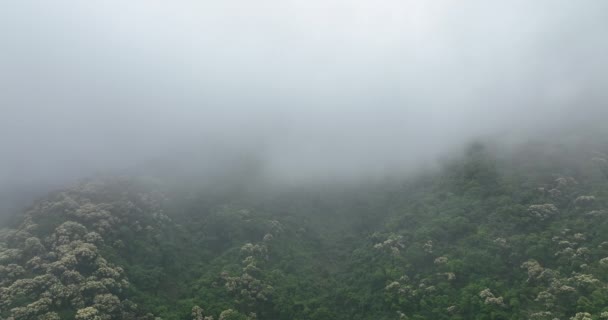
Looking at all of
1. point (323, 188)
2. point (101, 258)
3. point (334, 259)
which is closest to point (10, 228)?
point (101, 258)

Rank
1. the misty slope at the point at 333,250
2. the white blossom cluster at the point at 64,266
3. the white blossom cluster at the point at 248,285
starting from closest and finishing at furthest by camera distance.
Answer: the white blossom cluster at the point at 64,266, the misty slope at the point at 333,250, the white blossom cluster at the point at 248,285

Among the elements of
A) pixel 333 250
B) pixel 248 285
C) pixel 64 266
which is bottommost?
pixel 333 250

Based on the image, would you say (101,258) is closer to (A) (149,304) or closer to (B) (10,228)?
(A) (149,304)

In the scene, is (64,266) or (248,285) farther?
(248,285)

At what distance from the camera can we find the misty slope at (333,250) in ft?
230

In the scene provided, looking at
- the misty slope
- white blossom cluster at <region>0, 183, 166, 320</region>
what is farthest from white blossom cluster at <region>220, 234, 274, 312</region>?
white blossom cluster at <region>0, 183, 166, 320</region>

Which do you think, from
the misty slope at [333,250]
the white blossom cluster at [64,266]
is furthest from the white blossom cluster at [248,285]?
the white blossom cluster at [64,266]

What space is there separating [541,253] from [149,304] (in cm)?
5727

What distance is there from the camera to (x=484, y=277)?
74.9 metres

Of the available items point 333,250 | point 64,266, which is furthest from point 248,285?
point 64,266

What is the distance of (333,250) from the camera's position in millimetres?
97938

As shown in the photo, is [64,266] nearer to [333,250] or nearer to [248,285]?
[248,285]

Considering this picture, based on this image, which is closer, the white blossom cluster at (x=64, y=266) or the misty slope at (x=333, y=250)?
the white blossom cluster at (x=64, y=266)

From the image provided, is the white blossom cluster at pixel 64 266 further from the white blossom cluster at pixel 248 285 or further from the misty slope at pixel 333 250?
the white blossom cluster at pixel 248 285
